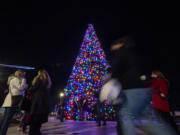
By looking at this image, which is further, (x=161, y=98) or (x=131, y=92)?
(x=161, y=98)

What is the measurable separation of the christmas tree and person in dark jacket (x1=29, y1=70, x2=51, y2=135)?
29.5ft

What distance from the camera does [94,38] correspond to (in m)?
13.7

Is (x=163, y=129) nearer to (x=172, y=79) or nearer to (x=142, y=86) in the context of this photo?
(x=142, y=86)

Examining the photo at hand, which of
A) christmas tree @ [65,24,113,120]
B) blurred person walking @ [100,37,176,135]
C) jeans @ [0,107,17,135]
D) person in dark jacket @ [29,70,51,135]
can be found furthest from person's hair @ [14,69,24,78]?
christmas tree @ [65,24,113,120]

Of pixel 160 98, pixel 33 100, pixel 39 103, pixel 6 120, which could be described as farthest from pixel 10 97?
pixel 160 98

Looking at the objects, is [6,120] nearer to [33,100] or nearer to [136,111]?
[33,100]

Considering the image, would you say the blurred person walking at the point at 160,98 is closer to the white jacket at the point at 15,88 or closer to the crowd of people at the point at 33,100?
the crowd of people at the point at 33,100

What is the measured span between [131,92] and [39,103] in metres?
1.85

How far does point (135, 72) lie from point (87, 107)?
33.2ft

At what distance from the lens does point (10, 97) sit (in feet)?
13.0

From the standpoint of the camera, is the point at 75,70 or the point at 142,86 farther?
the point at 75,70

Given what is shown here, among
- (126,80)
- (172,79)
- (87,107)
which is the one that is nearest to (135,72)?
(126,80)

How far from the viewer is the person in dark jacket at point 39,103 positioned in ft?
10.0

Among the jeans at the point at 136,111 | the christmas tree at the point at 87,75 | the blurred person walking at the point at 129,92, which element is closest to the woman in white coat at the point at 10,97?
the blurred person walking at the point at 129,92
